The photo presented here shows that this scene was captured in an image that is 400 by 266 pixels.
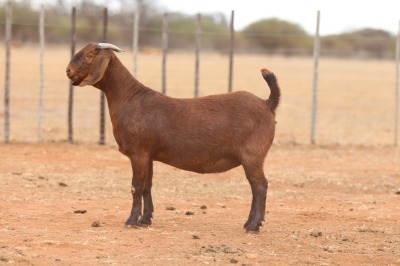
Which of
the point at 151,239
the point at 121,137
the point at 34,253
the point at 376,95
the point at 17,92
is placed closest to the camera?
the point at 34,253

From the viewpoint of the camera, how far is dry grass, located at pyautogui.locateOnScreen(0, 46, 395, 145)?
21812 millimetres

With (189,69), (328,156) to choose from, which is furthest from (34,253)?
(189,69)

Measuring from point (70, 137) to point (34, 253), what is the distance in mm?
9815

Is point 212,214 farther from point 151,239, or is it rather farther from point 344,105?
point 344,105

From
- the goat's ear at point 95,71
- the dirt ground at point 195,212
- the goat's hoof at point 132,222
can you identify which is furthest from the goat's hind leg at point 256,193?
the goat's ear at point 95,71

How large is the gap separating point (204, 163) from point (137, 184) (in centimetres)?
79

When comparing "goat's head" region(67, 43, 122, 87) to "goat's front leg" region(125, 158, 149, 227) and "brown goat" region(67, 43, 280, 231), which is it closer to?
"brown goat" region(67, 43, 280, 231)

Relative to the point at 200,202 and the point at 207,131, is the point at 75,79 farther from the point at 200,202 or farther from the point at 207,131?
the point at 200,202

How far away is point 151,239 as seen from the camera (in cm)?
937

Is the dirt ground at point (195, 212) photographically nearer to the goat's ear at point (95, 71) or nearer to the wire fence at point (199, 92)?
the goat's ear at point (95, 71)

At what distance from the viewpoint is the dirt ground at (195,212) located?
8.72 m

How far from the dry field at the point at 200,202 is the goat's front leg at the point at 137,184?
0.57 feet

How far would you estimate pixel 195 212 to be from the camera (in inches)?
450

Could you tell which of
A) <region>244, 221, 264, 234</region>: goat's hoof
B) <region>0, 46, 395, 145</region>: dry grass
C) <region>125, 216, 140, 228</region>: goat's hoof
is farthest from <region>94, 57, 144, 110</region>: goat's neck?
<region>0, 46, 395, 145</region>: dry grass
